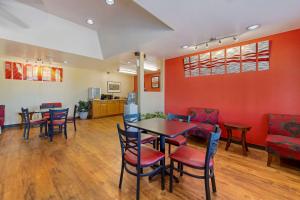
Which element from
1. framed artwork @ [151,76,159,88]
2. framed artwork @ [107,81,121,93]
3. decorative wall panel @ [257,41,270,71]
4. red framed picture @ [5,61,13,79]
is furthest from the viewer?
framed artwork @ [107,81,121,93]

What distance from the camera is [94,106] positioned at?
6.68m

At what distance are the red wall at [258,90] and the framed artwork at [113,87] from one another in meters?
4.99

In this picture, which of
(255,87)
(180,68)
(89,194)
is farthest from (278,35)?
(89,194)

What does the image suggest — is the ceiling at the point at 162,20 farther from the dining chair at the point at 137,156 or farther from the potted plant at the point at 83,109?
the potted plant at the point at 83,109

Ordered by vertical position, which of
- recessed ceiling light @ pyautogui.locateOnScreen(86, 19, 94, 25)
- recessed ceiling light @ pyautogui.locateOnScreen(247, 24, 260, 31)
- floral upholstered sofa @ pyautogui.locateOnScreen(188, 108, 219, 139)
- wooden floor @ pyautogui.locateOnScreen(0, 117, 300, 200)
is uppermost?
recessed ceiling light @ pyautogui.locateOnScreen(86, 19, 94, 25)

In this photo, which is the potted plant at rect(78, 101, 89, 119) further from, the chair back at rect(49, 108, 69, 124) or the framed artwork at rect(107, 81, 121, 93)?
the chair back at rect(49, 108, 69, 124)

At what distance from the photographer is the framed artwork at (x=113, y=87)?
789cm

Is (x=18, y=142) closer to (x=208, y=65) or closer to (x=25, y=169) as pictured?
(x=25, y=169)

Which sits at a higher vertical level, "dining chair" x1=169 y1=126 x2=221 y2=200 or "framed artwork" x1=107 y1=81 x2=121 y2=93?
"framed artwork" x1=107 y1=81 x2=121 y2=93

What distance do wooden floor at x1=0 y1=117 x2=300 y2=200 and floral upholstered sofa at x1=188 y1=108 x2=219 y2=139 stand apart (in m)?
0.61

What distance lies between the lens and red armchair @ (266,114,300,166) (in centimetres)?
223

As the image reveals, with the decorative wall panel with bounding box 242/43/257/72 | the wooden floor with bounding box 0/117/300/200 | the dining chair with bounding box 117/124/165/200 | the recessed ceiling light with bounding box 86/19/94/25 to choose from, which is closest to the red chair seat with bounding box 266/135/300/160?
the wooden floor with bounding box 0/117/300/200

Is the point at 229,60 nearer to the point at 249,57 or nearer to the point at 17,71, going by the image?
the point at 249,57

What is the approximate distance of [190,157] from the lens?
1.73 metres
